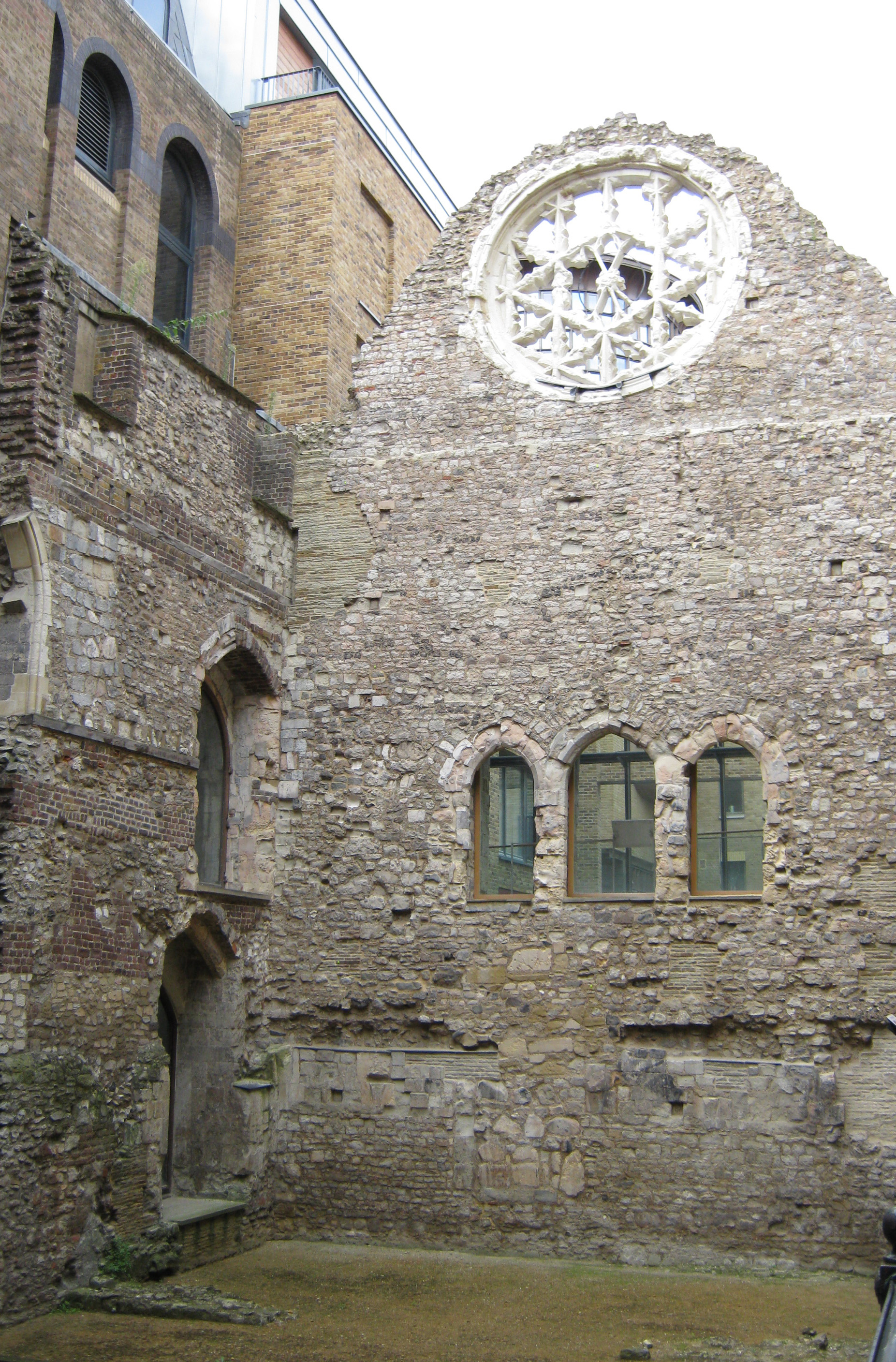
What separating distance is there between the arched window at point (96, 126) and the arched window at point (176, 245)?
1.03 metres

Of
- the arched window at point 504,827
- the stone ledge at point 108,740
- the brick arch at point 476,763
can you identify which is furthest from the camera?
the arched window at point 504,827

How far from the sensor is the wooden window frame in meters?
11.2

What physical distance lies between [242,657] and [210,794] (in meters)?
1.27

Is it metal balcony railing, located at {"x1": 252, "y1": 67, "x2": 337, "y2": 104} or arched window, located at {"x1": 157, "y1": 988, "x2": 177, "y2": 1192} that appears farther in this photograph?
metal balcony railing, located at {"x1": 252, "y1": 67, "x2": 337, "y2": 104}

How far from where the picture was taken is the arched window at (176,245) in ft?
52.5

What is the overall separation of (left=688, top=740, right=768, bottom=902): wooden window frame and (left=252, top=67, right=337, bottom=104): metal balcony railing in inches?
395

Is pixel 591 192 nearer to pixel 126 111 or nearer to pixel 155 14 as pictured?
pixel 126 111

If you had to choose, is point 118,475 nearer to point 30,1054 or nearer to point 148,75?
point 30,1054

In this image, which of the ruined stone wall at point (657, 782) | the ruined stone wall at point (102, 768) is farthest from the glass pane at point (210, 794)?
the ruined stone wall at point (657, 782)

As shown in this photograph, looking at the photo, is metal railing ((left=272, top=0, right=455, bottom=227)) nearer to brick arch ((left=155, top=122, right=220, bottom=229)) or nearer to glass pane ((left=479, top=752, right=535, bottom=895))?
brick arch ((left=155, top=122, right=220, bottom=229))

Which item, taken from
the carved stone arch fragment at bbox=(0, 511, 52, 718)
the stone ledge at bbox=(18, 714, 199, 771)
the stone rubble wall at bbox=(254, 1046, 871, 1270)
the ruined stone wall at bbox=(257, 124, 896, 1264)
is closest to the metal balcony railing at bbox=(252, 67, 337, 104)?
the ruined stone wall at bbox=(257, 124, 896, 1264)

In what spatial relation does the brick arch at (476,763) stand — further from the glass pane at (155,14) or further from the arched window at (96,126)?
the glass pane at (155,14)

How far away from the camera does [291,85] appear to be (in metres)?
17.8

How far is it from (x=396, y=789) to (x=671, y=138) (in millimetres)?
6763
